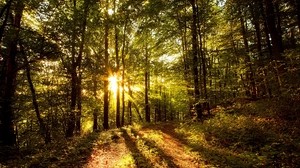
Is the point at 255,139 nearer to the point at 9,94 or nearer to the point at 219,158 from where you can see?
the point at 219,158

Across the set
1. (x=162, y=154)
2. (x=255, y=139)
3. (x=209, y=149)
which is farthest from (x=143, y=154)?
(x=255, y=139)

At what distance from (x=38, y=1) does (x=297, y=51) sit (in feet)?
42.9

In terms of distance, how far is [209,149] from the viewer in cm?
1137

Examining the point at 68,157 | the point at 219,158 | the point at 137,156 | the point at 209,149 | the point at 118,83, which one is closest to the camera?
the point at 219,158

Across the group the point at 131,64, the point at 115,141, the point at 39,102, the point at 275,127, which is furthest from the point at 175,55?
the point at 275,127

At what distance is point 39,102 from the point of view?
20484 mm

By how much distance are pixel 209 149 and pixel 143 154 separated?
2.87 metres

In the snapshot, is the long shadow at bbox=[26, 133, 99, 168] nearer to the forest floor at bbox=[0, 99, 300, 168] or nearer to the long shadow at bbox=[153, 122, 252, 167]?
the forest floor at bbox=[0, 99, 300, 168]

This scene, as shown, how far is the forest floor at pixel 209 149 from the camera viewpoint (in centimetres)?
935

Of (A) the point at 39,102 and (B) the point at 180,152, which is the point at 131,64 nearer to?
(A) the point at 39,102

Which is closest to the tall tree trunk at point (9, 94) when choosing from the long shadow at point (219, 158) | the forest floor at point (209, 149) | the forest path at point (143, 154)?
the forest floor at point (209, 149)

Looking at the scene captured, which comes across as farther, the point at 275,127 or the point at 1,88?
the point at 1,88

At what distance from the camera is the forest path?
10.0m

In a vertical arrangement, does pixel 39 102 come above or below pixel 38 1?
below
